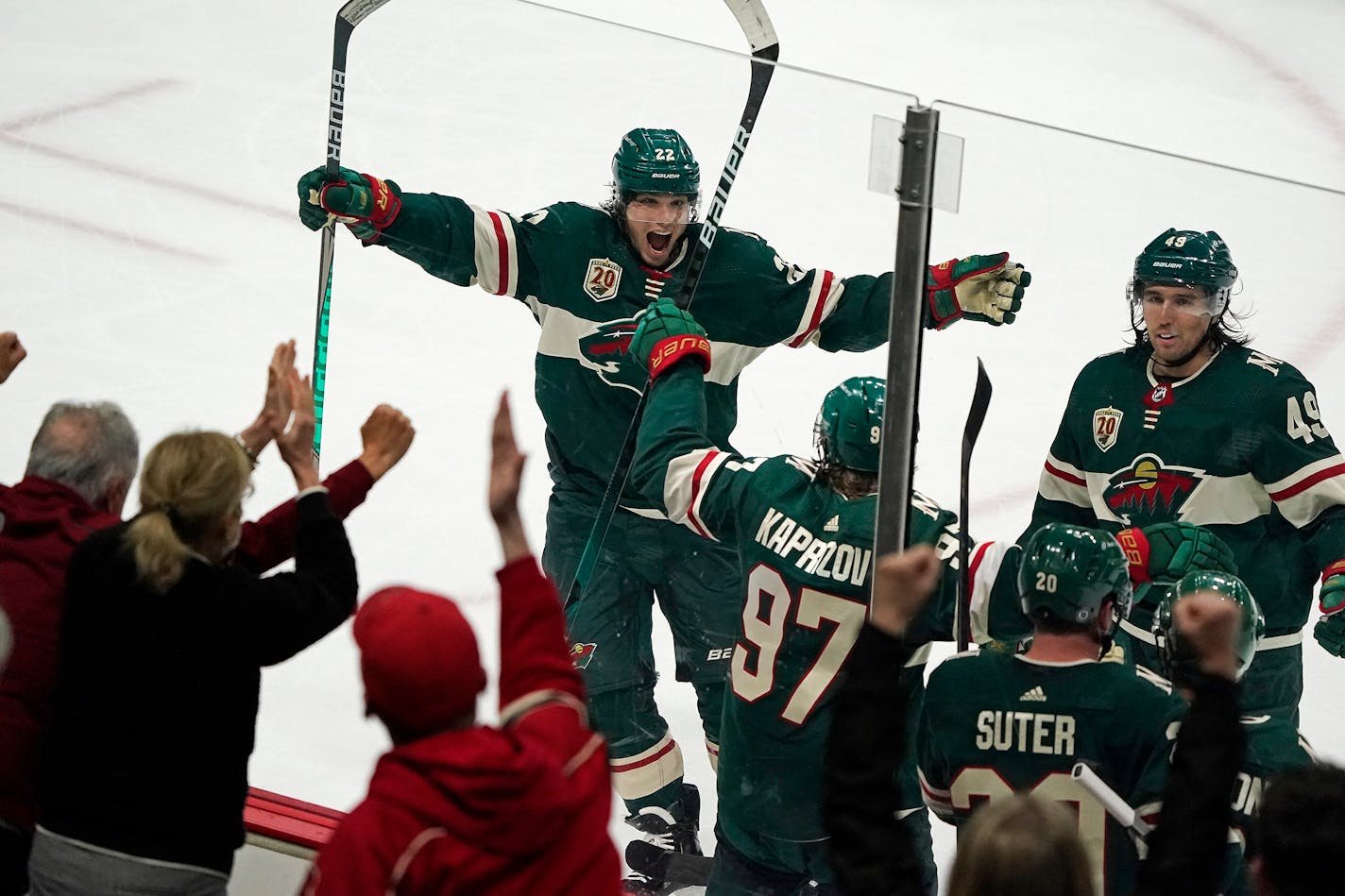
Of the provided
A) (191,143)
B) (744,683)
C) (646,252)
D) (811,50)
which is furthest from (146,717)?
(811,50)

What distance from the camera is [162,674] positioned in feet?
6.03

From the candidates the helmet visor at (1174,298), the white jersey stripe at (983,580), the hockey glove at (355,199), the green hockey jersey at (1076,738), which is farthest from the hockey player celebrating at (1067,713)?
the hockey glove at (355,199)

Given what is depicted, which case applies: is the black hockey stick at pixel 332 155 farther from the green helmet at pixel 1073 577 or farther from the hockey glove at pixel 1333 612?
the hockey glove at pixel 1333 612

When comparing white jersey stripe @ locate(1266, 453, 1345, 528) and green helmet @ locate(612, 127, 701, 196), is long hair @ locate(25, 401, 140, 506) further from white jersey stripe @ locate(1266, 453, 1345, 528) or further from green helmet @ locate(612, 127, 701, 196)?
white jersey stripe @ locate(1266, 453, 1345, 528)

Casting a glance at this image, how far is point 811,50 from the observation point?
7.10m

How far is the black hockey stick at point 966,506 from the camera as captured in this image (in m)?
2.16

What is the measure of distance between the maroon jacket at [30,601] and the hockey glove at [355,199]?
0.77m

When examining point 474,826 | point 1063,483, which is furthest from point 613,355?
point 474,826

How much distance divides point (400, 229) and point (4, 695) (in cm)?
104

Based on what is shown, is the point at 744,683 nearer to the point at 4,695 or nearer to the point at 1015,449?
the point at 1015,449

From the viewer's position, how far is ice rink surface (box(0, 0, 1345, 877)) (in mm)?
2109

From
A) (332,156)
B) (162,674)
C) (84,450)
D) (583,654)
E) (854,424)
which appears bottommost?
(583,654)

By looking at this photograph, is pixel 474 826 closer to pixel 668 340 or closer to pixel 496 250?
pixel 668 340

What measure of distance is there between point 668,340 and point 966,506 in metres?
0.51
